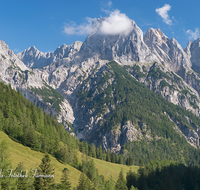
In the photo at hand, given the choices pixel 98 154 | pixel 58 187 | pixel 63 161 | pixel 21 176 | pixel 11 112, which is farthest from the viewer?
pixel 98 154

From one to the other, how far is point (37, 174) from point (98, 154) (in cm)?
13668

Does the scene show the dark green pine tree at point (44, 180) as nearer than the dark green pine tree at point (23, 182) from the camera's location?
No

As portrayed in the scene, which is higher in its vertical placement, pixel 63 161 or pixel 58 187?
pixel 63 161

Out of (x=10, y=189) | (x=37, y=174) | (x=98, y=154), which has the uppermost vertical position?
(x=98, y=154)

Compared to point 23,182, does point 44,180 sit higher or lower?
higher

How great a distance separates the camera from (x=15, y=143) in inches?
3962

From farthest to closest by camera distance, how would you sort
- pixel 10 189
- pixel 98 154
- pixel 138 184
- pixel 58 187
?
1. pixel 98 154
2. pixel 138 184
3. pixel 58 187
4. pixel 10 189

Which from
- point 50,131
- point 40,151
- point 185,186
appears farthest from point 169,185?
point 50,131

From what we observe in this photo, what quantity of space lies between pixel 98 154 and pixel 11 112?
85.8m

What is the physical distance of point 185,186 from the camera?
132750mm

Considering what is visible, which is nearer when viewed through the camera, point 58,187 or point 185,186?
point 58,187

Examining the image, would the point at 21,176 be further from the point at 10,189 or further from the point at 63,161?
the point at 63,161

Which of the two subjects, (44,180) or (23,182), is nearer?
(23,182)

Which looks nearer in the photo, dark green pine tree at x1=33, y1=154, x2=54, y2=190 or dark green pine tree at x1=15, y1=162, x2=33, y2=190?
dark green pine tree at x1=15, y1=162, x2=33, y2=190
